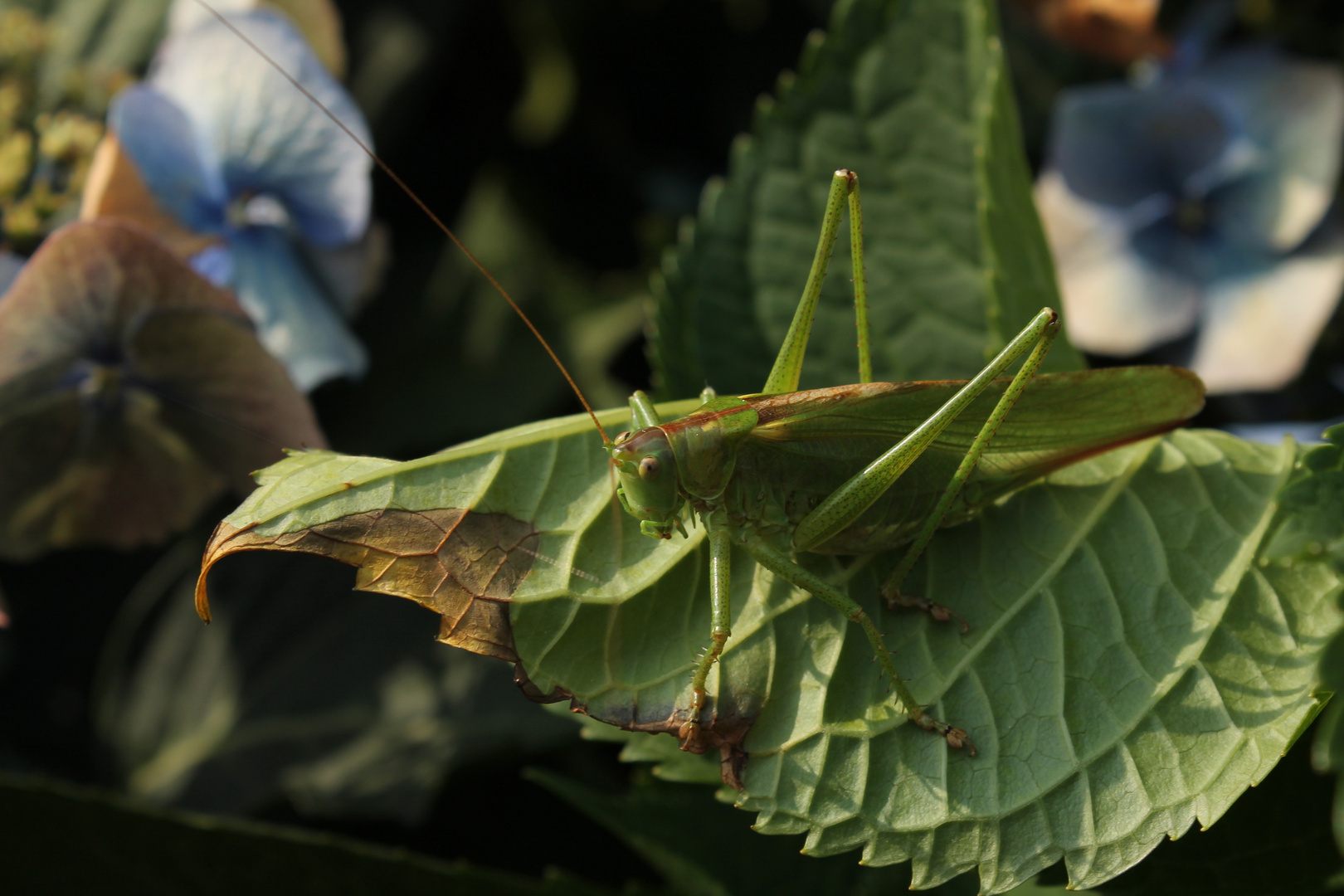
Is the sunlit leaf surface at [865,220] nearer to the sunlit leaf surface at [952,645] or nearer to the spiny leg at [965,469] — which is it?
the spiny leg at [965,469]

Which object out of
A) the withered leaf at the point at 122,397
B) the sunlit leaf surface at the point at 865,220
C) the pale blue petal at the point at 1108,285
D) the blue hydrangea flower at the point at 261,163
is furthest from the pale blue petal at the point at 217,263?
the pale blue petal at the point at 1108,285

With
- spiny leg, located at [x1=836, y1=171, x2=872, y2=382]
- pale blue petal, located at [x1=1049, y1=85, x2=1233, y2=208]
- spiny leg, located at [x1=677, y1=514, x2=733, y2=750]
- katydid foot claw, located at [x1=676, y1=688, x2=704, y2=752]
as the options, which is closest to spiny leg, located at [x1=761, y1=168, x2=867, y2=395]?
spiny leg, located at [x1=836, y1=171, x2=872, y2=382]

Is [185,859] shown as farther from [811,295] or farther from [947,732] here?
[811,295]

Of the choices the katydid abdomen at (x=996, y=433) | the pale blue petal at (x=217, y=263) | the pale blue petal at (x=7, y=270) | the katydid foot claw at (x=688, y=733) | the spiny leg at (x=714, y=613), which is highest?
the pale blue petal at (x=7, y=270)

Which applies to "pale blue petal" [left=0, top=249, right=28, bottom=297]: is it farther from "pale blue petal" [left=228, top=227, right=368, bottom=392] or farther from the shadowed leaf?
the shadowed leaf

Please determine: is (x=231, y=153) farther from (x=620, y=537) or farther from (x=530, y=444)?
(x=620, y=537)

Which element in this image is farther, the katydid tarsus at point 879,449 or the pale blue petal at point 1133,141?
the pale blue petal at point 1133,141
